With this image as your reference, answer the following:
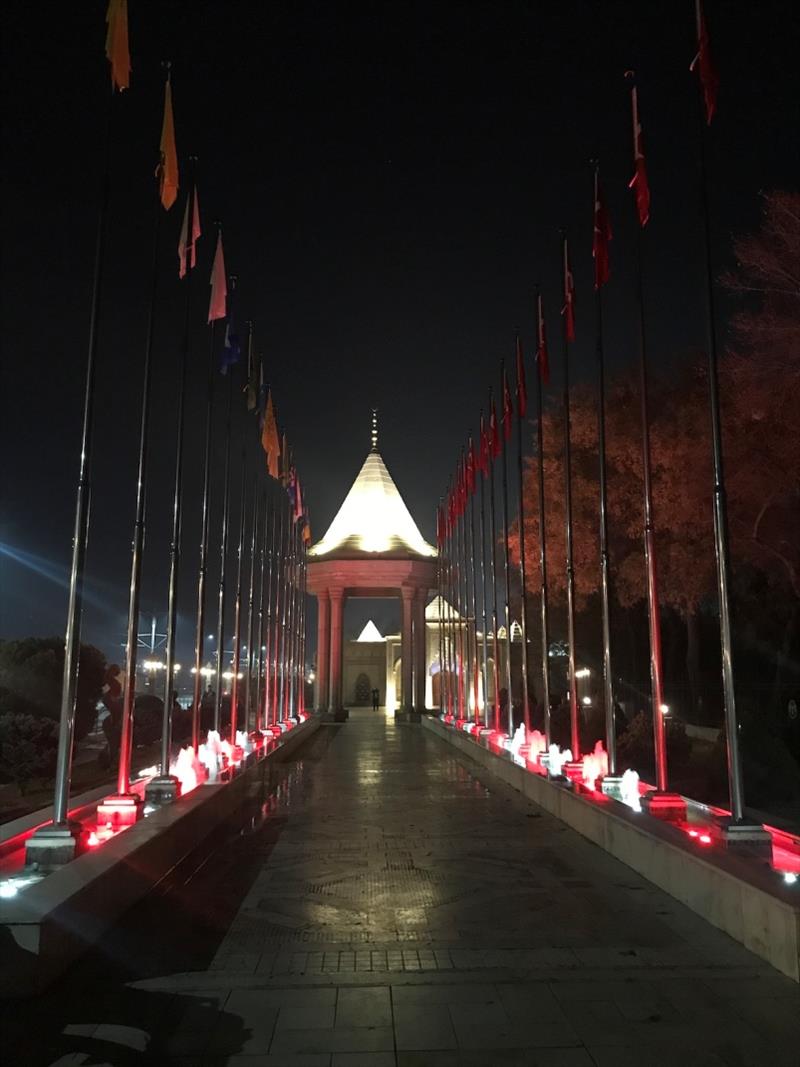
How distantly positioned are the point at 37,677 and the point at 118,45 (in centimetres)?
2297

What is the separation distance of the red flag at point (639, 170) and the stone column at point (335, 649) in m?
31.0

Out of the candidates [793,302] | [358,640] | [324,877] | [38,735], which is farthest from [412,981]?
[358,640]

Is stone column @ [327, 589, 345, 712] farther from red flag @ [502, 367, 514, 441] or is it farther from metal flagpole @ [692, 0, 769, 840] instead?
metal flagpole @ [692, 0, 769, 840]

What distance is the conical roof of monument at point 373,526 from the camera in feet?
138

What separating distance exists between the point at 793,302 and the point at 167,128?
44.4 feet

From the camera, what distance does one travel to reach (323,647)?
139ft

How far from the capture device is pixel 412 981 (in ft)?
18.6

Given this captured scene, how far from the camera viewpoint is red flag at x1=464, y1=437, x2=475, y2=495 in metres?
26.5

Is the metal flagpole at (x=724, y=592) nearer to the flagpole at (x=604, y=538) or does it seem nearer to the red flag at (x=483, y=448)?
the flagpole at (x=604, y=538)

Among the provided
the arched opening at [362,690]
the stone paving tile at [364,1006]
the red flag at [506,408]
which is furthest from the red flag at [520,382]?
the arched opening at [362,690]

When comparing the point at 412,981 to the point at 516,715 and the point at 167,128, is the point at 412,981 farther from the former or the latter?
the point at 516,715

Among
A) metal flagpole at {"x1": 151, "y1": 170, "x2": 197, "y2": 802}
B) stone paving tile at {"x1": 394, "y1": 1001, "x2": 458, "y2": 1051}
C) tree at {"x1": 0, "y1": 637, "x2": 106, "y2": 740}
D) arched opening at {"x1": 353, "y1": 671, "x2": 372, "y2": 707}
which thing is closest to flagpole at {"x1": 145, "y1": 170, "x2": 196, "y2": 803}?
metal flagpole at {"x1": 151, "y1": 170, "x2": 197, "y2": 802}

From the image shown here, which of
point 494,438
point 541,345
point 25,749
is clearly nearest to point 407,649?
point 494,438

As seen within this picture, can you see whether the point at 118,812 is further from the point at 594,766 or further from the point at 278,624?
the point at 278,624
